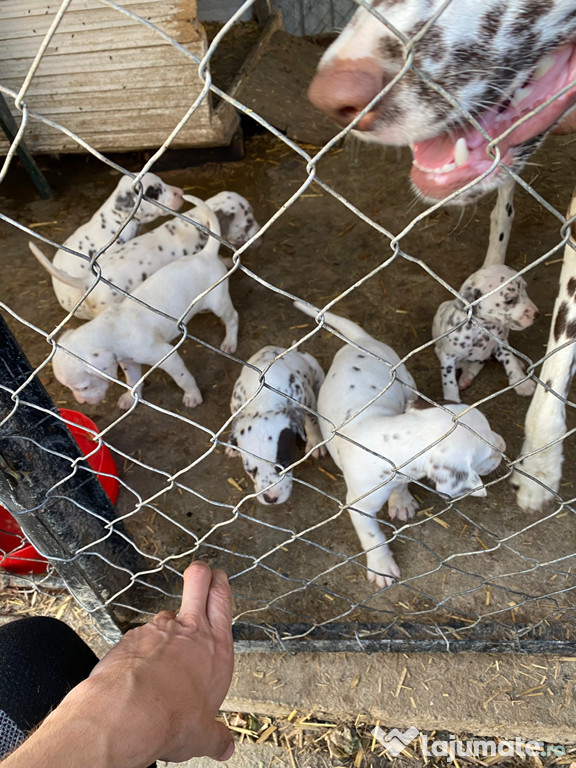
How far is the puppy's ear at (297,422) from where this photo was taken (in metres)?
2.90

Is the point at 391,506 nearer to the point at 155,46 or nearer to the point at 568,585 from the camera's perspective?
the point at 568,585

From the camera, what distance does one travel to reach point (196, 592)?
1.94 meters

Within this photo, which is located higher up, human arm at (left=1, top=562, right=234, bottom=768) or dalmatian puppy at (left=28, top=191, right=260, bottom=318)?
human arm at (left=1, top=562, right=234, bottom=768)

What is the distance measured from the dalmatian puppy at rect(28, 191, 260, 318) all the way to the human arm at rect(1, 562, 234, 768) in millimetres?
2294

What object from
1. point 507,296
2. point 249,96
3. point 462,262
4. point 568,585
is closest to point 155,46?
point 249,96

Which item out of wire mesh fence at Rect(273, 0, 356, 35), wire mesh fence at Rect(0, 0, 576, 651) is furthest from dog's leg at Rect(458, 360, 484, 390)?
wire mesh fence at Rect(273, 0, 356, 35)

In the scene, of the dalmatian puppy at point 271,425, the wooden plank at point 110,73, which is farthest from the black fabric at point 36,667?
the wooden plank at point 110,73

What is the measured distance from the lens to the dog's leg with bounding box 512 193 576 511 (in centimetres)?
271

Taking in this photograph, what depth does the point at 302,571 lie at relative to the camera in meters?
2.99

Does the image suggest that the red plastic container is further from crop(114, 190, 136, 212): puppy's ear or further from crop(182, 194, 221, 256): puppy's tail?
crop(114, 190, 136, 212): puppy's ear

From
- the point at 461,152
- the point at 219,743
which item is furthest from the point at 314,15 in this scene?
the point at 219,743

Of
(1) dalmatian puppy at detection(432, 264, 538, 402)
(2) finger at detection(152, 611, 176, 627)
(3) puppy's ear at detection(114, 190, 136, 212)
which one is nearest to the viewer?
(2) finger at detection(152, 611, 176, 627)

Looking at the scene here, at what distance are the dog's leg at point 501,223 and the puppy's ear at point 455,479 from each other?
1893 mm

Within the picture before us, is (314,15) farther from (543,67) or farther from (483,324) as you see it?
(543,67)
